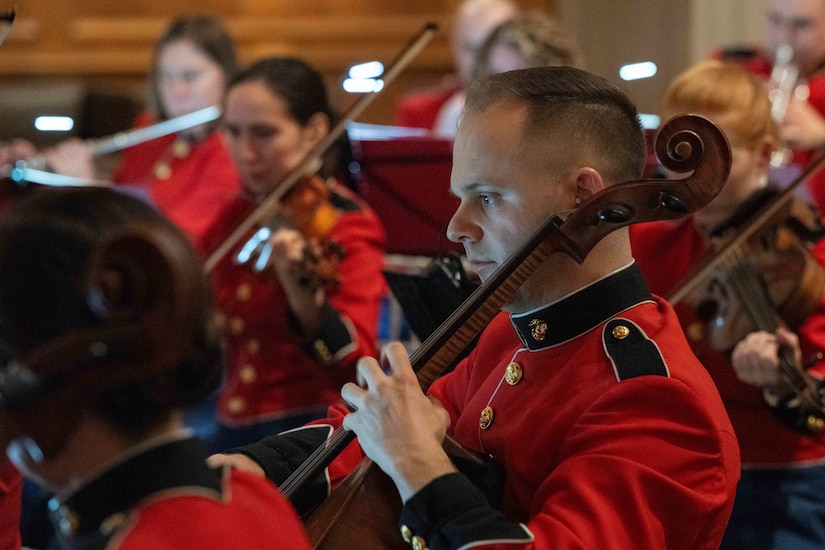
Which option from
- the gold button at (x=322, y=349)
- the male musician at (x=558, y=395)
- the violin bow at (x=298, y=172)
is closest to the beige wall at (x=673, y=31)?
the violin bow at (x=298, y=172)

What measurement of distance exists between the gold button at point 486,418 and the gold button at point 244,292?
1.10 metres

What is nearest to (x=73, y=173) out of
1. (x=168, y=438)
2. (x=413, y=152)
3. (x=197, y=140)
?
(x=197, y=140)

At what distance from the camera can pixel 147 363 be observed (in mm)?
806

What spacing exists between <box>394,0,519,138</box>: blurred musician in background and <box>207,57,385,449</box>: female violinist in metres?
1.28

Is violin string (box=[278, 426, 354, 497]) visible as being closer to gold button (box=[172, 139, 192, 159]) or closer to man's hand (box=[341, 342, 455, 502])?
man's hand (box=[341, 342, 455, 502])

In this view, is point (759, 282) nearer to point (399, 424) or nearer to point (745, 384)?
point (745, 384)

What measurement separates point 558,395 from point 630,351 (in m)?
0.09

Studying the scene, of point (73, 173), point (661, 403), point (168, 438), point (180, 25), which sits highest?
point (168, 438)

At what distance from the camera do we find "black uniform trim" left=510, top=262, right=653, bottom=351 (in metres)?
1.12

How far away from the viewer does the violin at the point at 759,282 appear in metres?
1.69

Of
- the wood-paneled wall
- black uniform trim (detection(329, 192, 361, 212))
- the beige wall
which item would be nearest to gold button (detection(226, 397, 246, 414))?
black uniform trim (detection(329, 192, 361, 212))

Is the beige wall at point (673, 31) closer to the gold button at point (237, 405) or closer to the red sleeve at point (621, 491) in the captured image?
the gold button at point (237, 405)

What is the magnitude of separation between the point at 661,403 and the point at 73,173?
2.61 m

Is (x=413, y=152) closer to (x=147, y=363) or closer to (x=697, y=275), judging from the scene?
(x=697, y=275)
